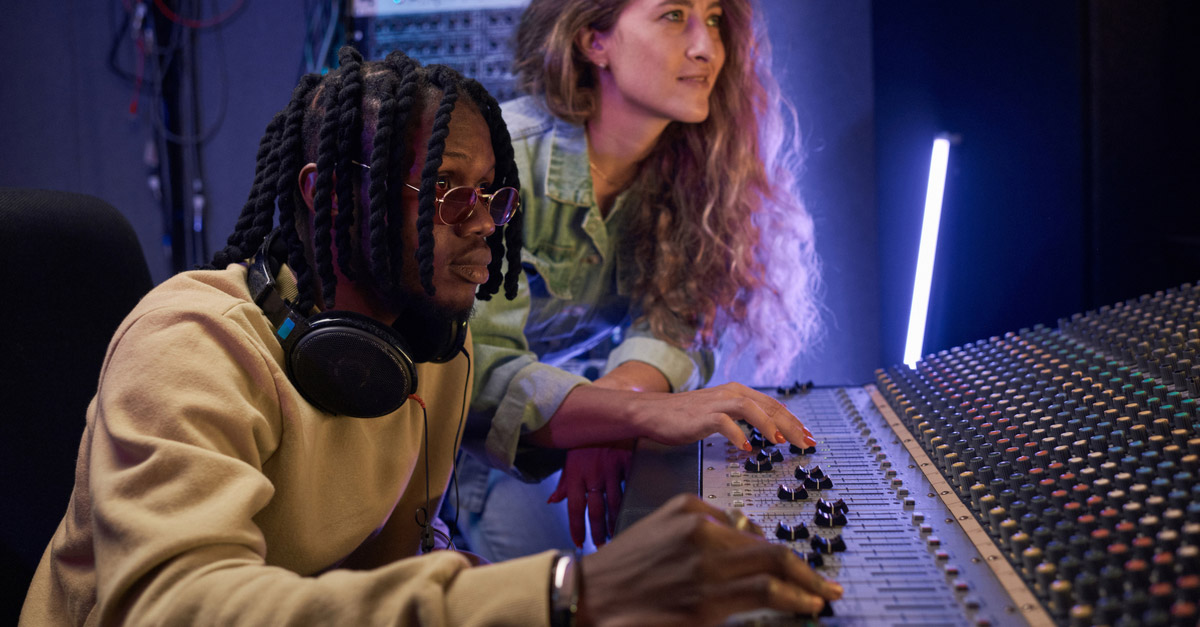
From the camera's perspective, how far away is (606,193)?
195 centimetres

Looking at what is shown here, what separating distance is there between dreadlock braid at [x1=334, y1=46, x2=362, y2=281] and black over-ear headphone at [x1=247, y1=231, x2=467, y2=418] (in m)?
0.09

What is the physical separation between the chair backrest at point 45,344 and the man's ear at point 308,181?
1.28 feet

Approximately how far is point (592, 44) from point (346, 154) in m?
0.96

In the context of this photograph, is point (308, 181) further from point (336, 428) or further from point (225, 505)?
point (225, 505)

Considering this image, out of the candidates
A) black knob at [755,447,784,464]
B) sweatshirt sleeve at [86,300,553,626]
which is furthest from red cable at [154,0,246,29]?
black knob at [755,447,784,464]

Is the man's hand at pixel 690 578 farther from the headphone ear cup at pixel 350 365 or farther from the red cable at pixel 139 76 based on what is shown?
the red cable at pixel 139 76

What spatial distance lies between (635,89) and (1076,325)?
36.2 inches

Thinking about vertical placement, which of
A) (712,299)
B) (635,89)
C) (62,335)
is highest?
(635,89)

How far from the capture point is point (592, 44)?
1896mm

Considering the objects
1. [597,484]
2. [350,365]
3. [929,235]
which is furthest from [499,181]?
[929,235]

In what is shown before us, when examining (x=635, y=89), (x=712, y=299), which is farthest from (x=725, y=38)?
(x=712, y=299)

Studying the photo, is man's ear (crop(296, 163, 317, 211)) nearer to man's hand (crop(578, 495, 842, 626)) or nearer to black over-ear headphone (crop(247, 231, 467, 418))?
black over-ear headphone (crop(247, 231, 467, 418))

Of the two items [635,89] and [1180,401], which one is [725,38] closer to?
[635,89]

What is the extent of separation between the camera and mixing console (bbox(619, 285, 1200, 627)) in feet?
2.26
